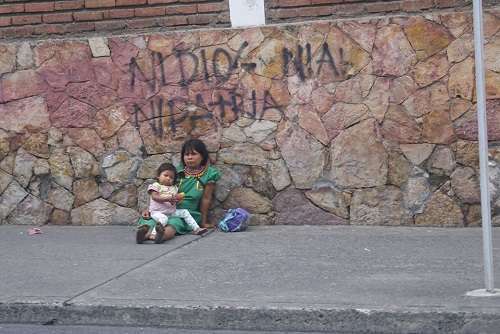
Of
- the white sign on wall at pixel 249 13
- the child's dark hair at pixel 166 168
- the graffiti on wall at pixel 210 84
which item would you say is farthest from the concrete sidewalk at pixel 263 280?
the white sign on wall at pixel 249 13

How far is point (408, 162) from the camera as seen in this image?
29.1 feet

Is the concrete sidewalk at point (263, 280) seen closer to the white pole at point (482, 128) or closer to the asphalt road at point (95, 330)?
the asphalt road at point (95, 330)

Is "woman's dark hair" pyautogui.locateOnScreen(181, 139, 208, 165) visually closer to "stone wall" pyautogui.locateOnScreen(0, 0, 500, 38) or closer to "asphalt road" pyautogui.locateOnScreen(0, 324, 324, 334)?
"stone wall" pyautogui.locateOnScreen(0, 0, 500, 38)

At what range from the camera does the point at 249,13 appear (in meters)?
9.16

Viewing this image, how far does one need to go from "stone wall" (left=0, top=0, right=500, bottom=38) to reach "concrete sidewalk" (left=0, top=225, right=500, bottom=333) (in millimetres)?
2129

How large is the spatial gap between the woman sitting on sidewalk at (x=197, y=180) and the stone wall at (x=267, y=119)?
0.61 ft

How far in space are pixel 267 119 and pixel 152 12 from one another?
63.7 inches

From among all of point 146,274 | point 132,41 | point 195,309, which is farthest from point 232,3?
point 195,309

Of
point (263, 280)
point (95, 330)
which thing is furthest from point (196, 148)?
point (95, 330)

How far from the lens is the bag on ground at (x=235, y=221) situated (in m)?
8.96

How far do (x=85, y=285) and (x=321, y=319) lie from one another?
1.91m

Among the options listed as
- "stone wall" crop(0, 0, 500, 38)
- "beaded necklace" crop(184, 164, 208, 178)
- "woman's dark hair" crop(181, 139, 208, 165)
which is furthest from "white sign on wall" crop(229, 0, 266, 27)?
"beaded necklace" crop(184, 164, 208, 178)

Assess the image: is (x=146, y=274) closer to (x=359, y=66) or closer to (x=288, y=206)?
(x=288, y=206)

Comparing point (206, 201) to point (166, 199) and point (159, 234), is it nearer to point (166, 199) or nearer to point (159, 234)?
point (166, 199)
